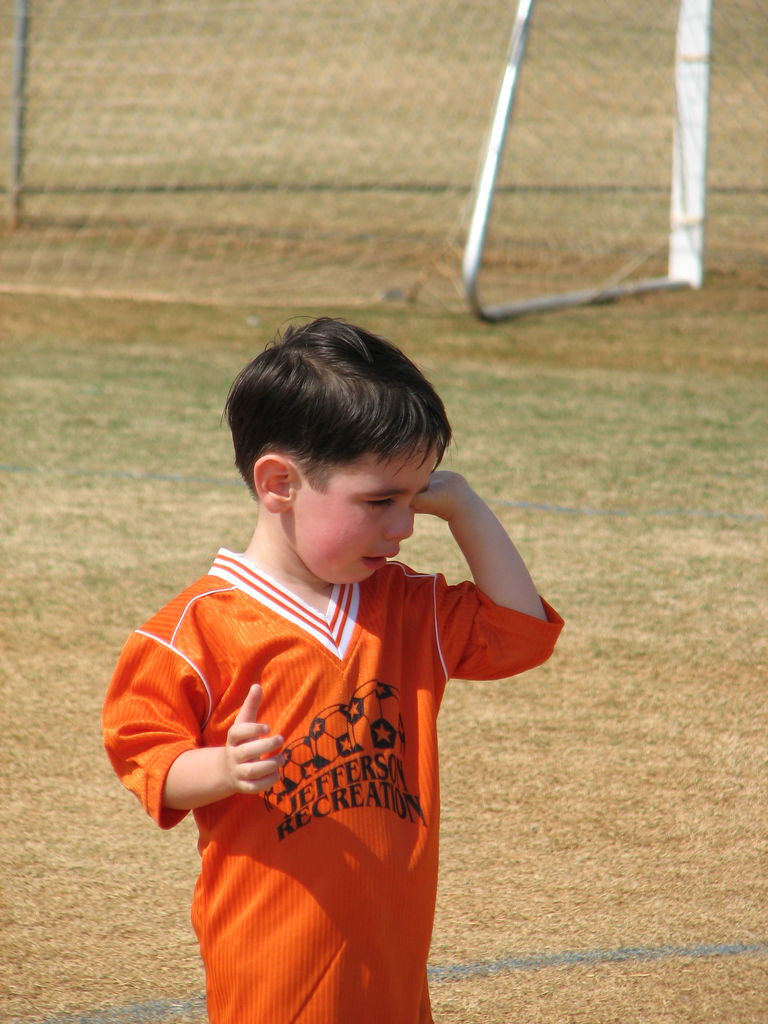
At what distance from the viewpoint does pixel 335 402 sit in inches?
59.9

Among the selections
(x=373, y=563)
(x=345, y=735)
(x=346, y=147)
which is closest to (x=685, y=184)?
(x=346, y=147)

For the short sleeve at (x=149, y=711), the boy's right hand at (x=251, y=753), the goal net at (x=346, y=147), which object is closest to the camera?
the boy's right hand at (x=251, y=753)

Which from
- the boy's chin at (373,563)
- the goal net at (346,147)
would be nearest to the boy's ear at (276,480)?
the boy's chin at (373,563)

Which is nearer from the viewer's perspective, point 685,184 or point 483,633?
point 483,633

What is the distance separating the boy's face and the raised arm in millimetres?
94

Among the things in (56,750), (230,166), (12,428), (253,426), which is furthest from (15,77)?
(253,426)

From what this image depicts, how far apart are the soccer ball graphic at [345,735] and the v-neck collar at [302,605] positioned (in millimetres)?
63

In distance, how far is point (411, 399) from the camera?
155cm

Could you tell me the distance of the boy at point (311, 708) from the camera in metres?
1.49

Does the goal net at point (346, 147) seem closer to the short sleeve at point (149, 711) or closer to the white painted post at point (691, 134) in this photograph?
the white painted post at point (691, 134)

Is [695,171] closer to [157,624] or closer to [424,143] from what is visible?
[424,143]

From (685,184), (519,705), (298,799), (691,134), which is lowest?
(685,184)

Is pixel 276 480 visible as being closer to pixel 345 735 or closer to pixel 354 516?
pixel 354 516

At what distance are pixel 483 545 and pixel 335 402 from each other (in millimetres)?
307
